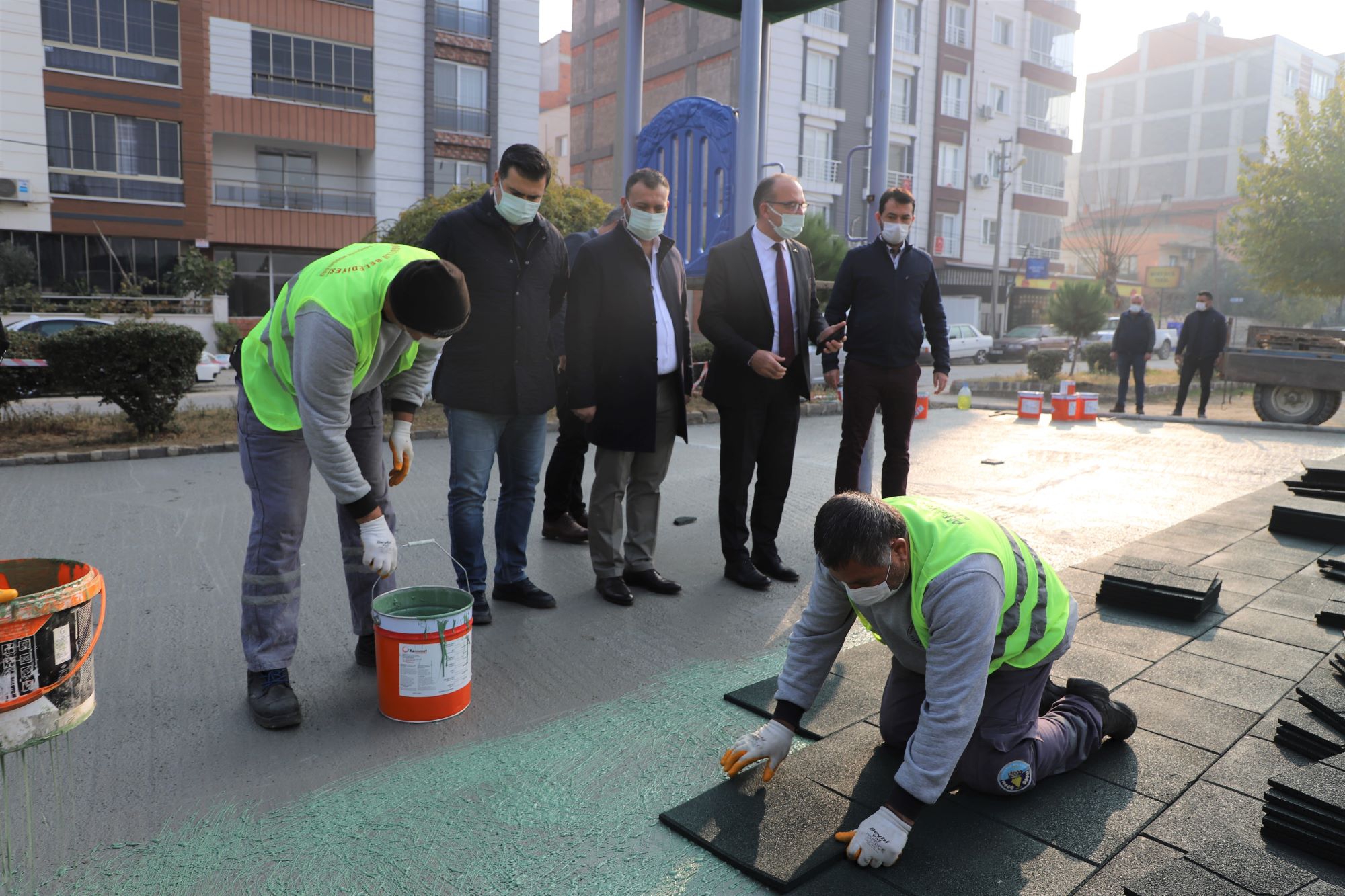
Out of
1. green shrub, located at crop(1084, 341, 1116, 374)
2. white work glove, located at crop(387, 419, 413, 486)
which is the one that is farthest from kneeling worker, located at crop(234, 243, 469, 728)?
green shrub, located at crop(1084, 341, 1116, 374)

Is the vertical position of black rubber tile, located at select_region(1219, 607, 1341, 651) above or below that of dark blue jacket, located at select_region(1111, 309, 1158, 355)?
below

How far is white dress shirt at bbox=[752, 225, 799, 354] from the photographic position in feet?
16.2

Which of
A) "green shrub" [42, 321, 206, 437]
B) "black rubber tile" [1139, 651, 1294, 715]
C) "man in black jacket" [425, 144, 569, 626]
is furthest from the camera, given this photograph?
"green shrub" [42, 321, 206, 437]

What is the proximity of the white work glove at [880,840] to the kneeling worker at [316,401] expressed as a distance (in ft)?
5.53

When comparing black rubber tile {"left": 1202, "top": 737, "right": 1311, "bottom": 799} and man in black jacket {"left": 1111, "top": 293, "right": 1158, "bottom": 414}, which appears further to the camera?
man in black jacket {"left": 1111, "top": 293, "right": 1158, "bottom": 414}

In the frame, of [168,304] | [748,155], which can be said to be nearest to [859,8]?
[168,304]

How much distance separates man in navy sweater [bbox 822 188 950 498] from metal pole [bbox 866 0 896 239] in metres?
0.92

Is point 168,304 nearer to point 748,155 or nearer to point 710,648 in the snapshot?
point 748,155

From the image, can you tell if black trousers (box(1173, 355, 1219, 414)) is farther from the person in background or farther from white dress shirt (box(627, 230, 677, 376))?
white dress shirt (box(627, 230, 677, 376))

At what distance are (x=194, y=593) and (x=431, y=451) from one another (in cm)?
465

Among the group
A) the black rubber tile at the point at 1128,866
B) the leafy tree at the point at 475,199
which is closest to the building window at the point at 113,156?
the leafy tree at the point at 475,199

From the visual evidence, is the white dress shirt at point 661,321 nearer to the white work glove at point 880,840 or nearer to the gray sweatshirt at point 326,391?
the gray sweatshirt at point 326,391

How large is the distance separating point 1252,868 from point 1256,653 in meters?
1.96

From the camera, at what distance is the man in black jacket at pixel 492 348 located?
13.3 feet
